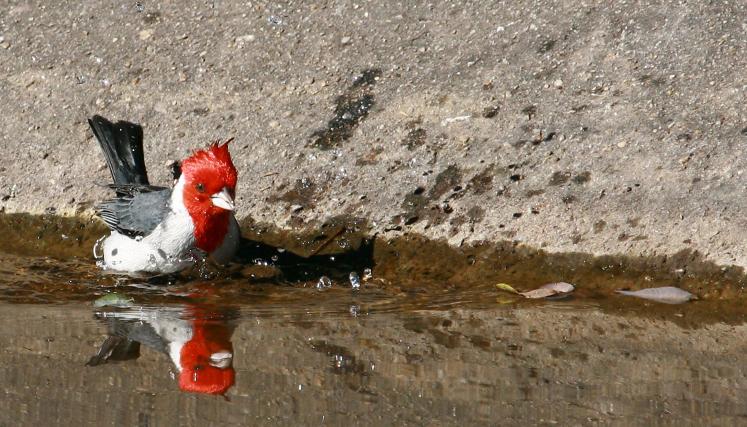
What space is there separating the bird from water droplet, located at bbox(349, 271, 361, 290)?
0.61 metres

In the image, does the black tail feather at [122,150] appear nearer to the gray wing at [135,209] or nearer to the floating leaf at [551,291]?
the gray wing at [135,209]

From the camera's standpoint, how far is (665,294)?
4852mm

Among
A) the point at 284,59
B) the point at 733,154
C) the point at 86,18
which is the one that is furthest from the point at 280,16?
the point at 733,154

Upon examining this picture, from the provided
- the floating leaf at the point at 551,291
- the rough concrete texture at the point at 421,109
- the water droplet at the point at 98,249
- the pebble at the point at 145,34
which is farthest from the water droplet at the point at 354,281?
the pebble at the point at 145,34

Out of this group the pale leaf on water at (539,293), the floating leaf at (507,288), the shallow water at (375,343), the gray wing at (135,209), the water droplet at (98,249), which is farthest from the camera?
the water droplet at (98,249)

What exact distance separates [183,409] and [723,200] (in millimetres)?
2900

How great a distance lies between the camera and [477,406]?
351 centimetres

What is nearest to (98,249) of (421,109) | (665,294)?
(421,109)

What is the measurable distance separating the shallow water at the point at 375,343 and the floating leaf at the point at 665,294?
7 cm

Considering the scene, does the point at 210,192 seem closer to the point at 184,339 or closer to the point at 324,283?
the point at 324,283

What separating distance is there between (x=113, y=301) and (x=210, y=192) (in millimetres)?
Answer: 684

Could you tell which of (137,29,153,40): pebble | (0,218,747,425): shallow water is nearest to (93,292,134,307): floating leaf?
(0,218,747,425): shallow water

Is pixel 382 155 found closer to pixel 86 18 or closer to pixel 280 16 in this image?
pixel 280 16

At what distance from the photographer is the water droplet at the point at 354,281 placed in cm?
530
